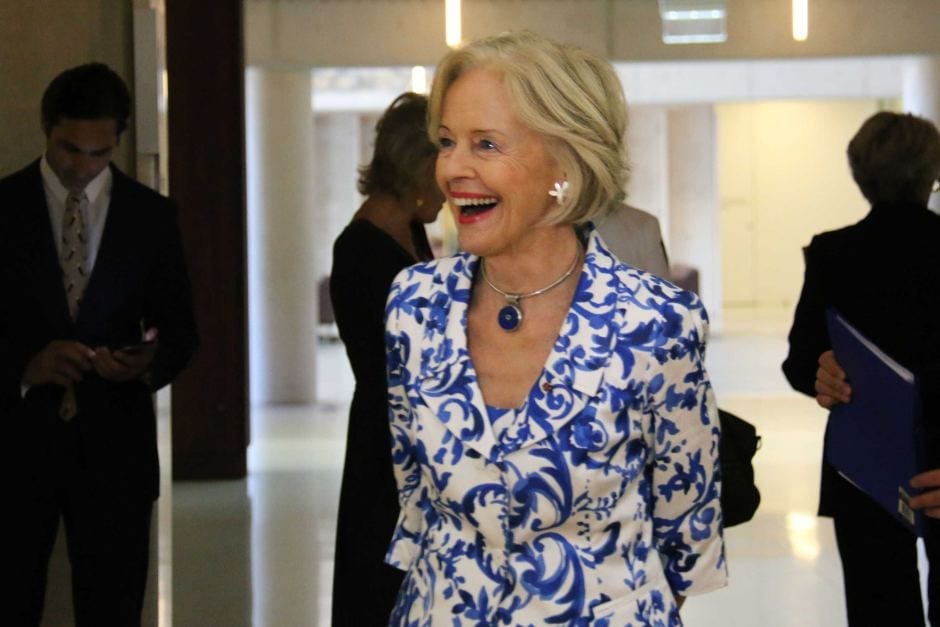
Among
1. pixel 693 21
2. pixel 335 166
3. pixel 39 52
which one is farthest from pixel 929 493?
pixel 335 166

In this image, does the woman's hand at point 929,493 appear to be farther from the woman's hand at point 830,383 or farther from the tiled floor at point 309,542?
the tiled floor at point 309,542

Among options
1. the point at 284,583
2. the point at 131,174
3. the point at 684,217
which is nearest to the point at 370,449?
the point at 131,174

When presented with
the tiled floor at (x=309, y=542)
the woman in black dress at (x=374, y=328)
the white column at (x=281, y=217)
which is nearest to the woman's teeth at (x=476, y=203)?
the woman in black dress at (x=374, y=328)

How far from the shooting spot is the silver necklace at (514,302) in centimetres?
261

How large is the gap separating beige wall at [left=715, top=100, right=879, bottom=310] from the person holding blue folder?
26114mm

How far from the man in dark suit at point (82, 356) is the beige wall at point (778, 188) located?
26.6m

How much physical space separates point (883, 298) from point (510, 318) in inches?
81.9

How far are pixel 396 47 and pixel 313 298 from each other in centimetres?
301

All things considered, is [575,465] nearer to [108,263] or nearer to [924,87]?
[108,263]

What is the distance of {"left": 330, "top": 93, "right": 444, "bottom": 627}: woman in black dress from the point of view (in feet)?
13.7

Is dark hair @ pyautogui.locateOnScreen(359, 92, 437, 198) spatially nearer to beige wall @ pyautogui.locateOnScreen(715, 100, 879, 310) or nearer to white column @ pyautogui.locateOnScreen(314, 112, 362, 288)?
white column @ pyautogui.locateOnScreen(314, 112, 362, 288)

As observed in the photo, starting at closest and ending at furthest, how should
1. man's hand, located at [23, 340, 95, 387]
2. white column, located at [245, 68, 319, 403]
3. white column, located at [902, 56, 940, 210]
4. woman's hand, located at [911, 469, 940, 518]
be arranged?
woman's hand, located at [911, 469, 940, 518], man's hand, located at [23, 340, 95, 387], white column, located at [902, 56, 940, 210], white column, located at [245, 68, 319, 403]

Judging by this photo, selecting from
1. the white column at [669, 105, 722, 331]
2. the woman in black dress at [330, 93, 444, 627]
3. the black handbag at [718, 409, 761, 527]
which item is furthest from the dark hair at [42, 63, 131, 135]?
the white column at [669, 105, 722, 331]

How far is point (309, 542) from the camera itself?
28.3ft
